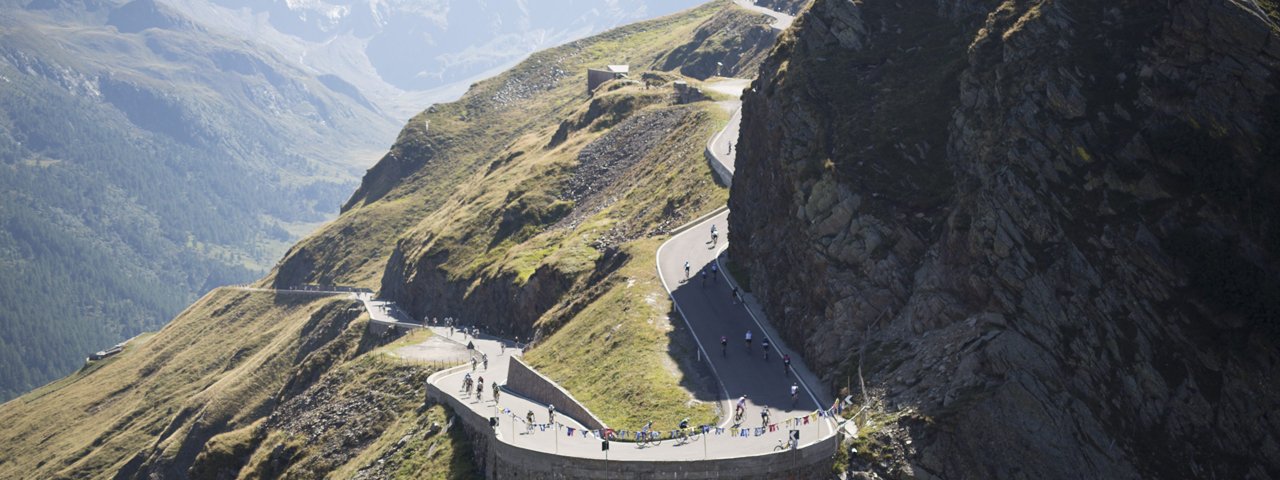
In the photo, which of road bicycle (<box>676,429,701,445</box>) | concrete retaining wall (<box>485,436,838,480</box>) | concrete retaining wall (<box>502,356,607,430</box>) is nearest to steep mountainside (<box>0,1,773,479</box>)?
concrete retaining wall (<box>502,356,607,430</box>)

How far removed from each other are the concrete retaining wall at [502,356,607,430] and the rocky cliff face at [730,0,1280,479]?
11204mm

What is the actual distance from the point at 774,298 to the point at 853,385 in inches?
550

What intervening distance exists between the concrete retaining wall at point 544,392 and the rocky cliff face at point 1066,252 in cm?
1120

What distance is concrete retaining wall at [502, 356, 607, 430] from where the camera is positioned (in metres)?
66.8

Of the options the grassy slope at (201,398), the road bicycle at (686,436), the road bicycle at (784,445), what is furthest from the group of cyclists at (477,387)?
the road bicycle at (784,445)

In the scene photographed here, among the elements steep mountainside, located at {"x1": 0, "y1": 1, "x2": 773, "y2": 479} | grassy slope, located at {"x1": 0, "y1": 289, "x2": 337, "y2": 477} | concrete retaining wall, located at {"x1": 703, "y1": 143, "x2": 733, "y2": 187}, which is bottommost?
grassy slope, located at {"x1": 0, "y1": 289, "x2": 337, "y2": 477}

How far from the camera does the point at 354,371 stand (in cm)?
10644

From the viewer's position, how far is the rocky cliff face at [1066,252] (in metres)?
51.0

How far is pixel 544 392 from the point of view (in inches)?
2906

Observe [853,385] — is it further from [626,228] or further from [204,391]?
[204,391]

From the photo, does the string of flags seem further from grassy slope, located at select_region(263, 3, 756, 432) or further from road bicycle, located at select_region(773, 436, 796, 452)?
grassy slope, located at select_region(263, 3, 756, 432)

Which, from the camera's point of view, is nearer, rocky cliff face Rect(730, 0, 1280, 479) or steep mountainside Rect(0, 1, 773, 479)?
rocky cliff face Rect(730, 0, 1280, 479)

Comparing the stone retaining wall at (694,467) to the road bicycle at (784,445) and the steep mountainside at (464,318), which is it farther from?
the steep mountainside at (464,318)

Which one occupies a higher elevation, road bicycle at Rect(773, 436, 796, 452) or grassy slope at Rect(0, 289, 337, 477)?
road bicycle at Rect(773, 436, 796, 452)
